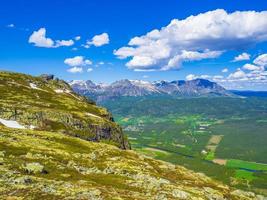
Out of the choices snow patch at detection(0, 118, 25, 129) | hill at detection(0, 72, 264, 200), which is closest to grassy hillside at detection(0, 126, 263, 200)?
hill at detection(0, 72, 264, 200)

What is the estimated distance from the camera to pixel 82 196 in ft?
164

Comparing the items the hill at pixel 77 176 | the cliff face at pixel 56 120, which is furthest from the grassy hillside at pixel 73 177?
the cliff face at pixel 56 120

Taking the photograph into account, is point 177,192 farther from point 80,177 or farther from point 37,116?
point 37,116

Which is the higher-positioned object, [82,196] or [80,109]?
[80,109]

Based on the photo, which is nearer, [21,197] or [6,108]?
[21,197]

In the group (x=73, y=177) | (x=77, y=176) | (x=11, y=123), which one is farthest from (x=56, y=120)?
(x=73, y=177)

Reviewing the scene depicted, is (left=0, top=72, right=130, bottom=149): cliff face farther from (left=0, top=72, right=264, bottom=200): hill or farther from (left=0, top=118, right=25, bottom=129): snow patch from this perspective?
(left=0, top=72, right=264, bottom=200): hill

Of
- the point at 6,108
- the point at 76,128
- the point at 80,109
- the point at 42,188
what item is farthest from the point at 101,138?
the point at 42,188

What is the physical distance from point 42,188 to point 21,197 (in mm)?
6293

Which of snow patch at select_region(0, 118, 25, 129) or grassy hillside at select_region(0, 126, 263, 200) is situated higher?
snow patch at select_region(0, 118, 25, 129)

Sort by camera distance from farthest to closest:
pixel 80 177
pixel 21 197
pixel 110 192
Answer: pixel 80 177
pixel 110 192
pixel 21 197

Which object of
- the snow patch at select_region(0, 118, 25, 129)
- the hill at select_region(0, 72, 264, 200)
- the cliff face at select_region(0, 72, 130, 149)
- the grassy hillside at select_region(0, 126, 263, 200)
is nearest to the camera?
the grassy hillside at select_region(0, 126, 263, 200)

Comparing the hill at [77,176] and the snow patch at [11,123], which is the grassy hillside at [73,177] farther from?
the snow patch at [11,123]

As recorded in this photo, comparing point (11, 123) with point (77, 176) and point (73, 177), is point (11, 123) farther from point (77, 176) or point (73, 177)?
point (73, 177)
